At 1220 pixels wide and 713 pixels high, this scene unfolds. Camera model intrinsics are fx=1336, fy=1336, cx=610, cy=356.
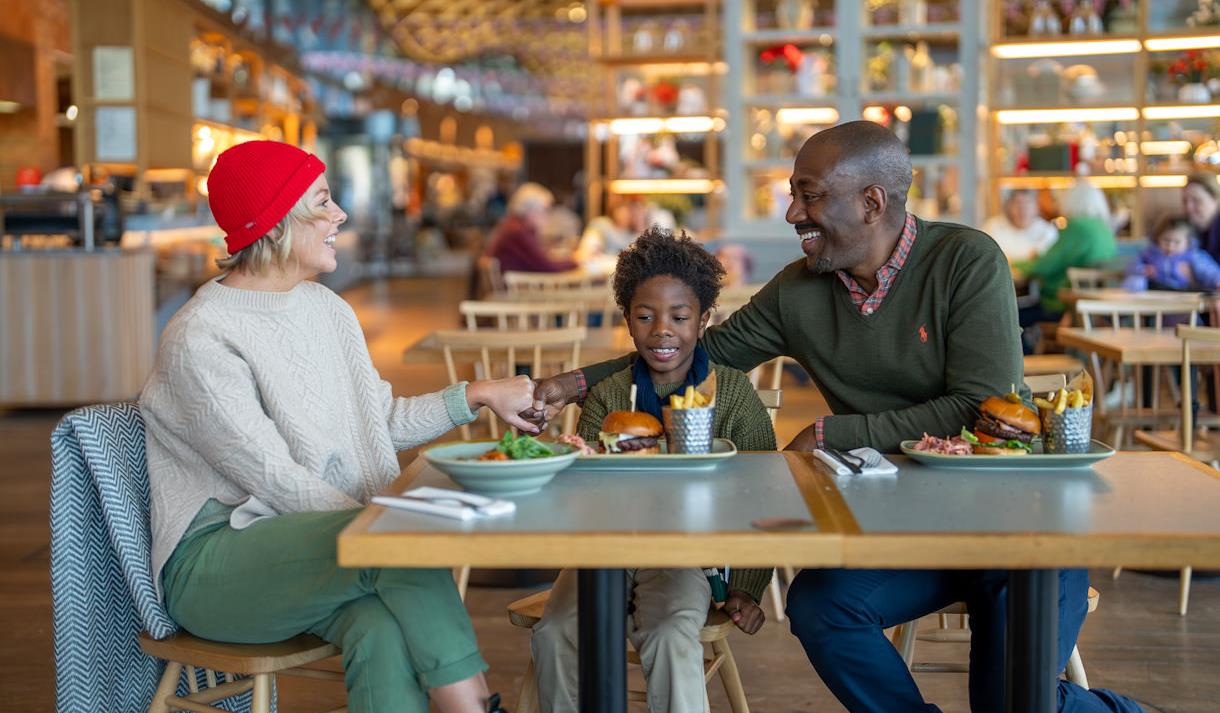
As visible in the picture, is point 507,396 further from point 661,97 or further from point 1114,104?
point 661,97

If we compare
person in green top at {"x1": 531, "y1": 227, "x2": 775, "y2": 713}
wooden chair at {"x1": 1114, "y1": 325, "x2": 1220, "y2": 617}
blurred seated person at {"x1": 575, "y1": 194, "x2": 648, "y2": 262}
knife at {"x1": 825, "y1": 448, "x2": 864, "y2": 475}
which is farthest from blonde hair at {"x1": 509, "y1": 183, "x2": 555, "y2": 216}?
knife at {"x1": 825, "y1": 448, "x2": 864, "y2": 475}

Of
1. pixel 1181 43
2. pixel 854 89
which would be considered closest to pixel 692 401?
pixel 854 89

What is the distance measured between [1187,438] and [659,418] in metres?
2.19

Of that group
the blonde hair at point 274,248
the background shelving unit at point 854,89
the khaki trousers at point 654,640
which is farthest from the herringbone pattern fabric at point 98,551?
the background shelving unit at point 854,89

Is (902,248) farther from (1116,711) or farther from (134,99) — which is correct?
(134,99)

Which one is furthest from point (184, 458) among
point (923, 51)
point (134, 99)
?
point (134, 99)

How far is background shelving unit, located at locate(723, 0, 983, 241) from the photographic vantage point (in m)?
7.99

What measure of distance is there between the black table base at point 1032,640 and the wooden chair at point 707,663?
0.53 metres

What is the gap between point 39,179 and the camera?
32.4 feet

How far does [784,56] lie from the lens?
324 inches

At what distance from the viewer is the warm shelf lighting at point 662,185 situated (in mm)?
9672

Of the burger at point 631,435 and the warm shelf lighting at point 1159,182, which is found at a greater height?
the warm shelf lighting at point 1159,182

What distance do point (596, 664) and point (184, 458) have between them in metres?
0.81

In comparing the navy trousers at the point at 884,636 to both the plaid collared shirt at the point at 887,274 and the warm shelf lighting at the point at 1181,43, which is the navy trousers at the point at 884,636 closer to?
the plaid collared shirt at the point at 887,274
